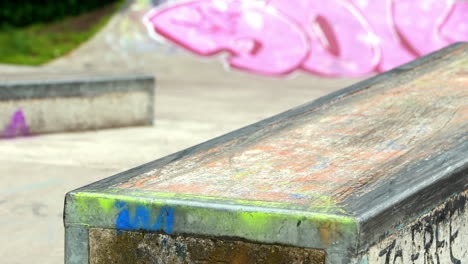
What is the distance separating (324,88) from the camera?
1295 cm

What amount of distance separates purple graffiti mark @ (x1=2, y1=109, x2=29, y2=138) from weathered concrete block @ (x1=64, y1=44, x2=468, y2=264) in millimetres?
4012

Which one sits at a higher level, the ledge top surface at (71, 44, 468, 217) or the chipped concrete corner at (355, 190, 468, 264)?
the ledge top surface at (71, 44, 468, 217)

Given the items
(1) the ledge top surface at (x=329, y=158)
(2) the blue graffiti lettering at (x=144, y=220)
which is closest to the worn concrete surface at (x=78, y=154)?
(1) the ledge top surface at (x=329, y=158)

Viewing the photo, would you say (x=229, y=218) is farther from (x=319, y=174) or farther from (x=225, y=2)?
(x=225, y=2)

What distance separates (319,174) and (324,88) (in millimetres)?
10076

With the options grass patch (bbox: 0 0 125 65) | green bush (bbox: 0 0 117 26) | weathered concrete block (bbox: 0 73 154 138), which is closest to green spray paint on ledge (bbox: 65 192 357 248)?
weathered concrete block (bbox: 0 73 154 138)

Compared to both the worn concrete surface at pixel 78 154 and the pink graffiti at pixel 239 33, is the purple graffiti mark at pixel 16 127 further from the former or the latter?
the pink graffiti at pixel 239 33

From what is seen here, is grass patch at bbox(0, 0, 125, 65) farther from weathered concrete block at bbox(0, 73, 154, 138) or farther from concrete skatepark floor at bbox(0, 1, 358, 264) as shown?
weathered concrete block at bbox(0, 73, 154, 138)

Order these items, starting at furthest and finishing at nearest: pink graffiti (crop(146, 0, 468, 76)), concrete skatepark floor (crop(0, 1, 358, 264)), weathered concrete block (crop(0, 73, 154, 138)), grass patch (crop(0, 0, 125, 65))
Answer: grass patch (crop(0, 0, 125, 65))
pink graffiti (crop(146, 0, 468, 76))
weathered concrete block (crop(0, 73, 154, 138))
concrete skatepark floor (crop(0, 1, 358, 264))

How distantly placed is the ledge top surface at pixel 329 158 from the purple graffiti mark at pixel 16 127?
12.2ft

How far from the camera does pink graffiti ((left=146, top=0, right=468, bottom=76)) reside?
1409cm

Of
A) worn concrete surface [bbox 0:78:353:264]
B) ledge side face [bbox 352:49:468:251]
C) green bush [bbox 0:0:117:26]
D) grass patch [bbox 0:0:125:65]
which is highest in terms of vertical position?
green bush [bbox 0:0:117:26]

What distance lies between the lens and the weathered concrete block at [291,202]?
2492mm

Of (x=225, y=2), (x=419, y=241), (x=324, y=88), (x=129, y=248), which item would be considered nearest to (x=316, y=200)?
(x=419, y=241)
